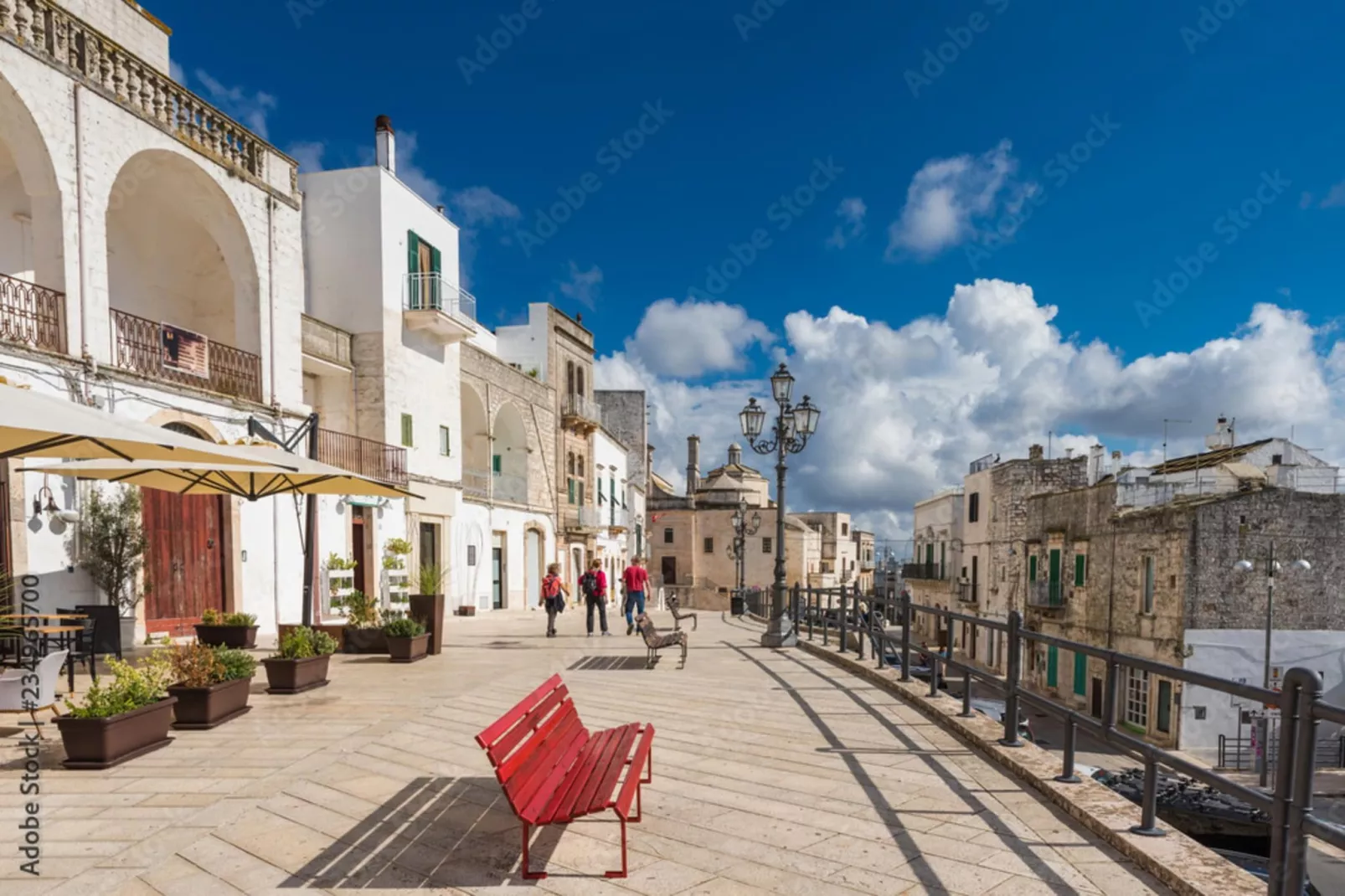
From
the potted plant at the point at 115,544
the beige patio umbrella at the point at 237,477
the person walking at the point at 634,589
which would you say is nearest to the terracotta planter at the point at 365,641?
the beige patio umbrella at the point at 237,477

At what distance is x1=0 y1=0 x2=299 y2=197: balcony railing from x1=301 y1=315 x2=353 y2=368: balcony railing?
3150mm

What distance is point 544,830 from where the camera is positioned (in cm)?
399

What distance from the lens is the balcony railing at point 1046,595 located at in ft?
92.9

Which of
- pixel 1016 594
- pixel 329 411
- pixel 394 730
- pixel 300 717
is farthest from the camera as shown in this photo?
pixel 1016 594

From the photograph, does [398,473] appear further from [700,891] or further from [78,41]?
[700,891]

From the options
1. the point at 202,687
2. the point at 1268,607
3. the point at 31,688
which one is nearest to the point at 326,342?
the point at 31,688

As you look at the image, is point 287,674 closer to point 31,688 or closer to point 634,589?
point 31,688

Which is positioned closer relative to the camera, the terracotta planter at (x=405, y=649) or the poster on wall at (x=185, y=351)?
the terracotta planter at (x=405, y=649)

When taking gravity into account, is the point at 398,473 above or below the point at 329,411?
below

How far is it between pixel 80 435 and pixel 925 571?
4495 centimetres

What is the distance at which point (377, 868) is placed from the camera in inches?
141

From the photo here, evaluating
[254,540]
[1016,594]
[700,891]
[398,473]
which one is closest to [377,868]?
[700,891]

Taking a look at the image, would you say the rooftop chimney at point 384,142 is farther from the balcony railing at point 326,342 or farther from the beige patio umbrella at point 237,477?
the beige patio umbrella at point 237,477

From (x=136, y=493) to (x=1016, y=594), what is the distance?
3116 centimetres
